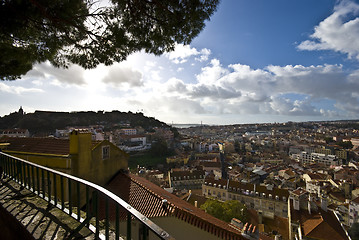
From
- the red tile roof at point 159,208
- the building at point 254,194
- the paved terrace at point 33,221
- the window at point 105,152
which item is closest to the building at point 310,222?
the building at point 254,194

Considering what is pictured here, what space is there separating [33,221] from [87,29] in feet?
16.0

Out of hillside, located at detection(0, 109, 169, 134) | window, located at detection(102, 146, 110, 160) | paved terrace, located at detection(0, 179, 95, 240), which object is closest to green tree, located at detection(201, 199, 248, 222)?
window, located at detection(102, 146, 110, 160)

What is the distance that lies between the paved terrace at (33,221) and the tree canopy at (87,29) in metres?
3.95

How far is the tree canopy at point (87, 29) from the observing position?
14.8 feet

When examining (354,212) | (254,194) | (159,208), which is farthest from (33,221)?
(354,212)

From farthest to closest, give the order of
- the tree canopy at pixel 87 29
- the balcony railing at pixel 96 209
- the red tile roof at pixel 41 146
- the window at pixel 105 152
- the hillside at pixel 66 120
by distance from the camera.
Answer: the hillside at pixel 66 120 < the window at pixel 105 152 < the red tile roof at pixel 41 146 < the tree canopy at pixel 87 29 < the balcony railing at pixel 96 209

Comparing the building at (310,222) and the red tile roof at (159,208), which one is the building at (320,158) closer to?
the building at (310,222)

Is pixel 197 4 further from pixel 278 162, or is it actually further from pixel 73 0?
pixel 278 162

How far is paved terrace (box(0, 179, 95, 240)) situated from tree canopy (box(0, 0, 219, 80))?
395cm

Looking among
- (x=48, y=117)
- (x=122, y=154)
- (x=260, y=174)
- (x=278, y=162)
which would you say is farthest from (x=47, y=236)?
(x=48, y=117)

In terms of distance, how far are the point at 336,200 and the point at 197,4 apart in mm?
39342

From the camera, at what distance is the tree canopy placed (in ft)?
14.8

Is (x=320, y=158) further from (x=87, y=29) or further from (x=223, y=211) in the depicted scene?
(x=87, y=29)

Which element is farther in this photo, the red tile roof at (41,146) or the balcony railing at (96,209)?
the red tile roof at (41,146)
